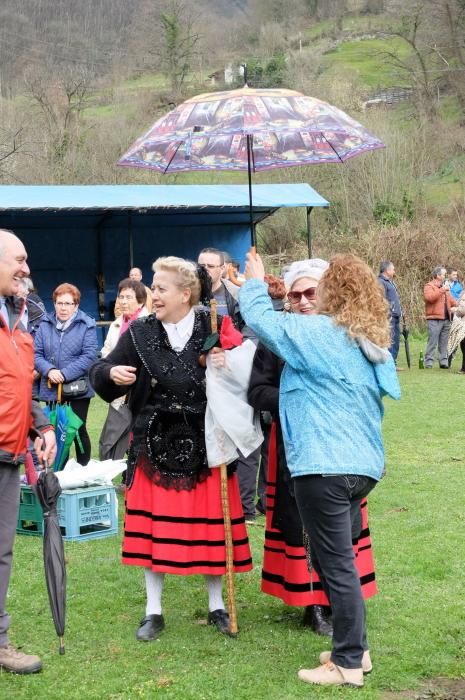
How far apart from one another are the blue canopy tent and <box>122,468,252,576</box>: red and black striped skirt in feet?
47.9

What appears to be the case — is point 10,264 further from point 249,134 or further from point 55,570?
point 249,134

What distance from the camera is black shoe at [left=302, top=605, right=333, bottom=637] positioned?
15.8ft

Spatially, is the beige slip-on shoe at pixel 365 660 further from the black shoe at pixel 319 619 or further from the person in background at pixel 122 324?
the person in background at pixel 122 324

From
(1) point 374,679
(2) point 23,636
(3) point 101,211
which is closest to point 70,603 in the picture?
(2) point 23,636

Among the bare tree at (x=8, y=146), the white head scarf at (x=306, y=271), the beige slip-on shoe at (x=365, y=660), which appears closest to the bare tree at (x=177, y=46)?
the bare tree at (x=8, y=146)

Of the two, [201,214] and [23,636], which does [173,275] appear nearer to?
[23,636]

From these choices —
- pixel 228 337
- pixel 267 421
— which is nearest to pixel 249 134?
pixel 228 337

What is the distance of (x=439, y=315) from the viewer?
18141 millimetres

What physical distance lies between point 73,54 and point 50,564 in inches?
2552

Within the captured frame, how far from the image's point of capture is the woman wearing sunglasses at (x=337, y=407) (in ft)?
13.0

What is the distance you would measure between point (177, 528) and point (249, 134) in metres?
2.48

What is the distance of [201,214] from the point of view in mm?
22203

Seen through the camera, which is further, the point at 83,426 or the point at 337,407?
the point at 83,426

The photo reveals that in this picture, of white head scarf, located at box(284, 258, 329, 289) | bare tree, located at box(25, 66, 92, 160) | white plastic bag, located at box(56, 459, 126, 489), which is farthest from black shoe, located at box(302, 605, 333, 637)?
bare tree, located at box(25, 66, 92, 160)
